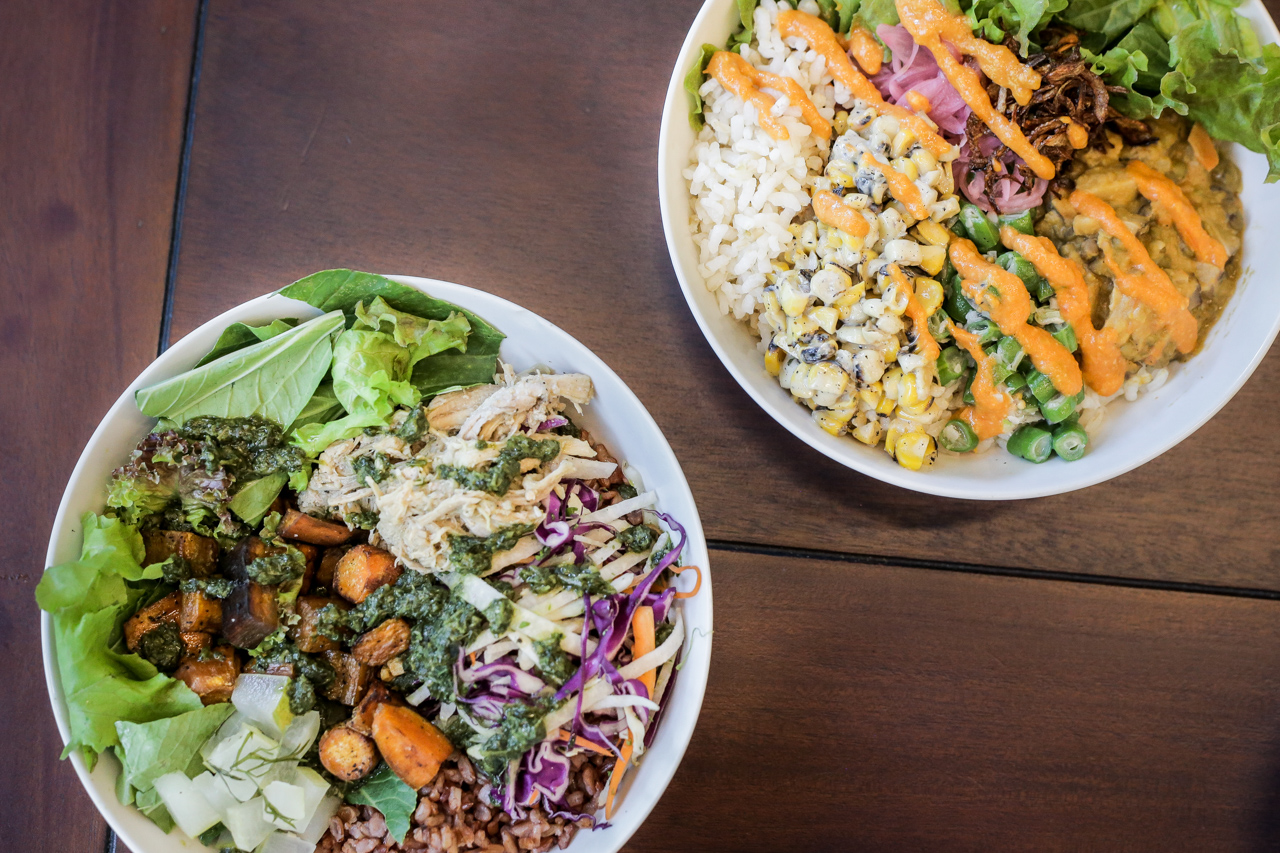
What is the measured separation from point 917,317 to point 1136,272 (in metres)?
0.44

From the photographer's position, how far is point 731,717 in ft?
5.81

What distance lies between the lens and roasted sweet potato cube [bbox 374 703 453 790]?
1.40 meters

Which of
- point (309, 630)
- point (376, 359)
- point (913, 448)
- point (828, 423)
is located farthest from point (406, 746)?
point (913, 448)

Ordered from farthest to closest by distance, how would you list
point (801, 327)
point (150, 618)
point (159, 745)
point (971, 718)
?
1. point (971, 718)
2. point (801, 327)
3. point (150, 618)
4. point (159, 745)

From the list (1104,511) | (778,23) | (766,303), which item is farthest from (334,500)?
(1104,511)

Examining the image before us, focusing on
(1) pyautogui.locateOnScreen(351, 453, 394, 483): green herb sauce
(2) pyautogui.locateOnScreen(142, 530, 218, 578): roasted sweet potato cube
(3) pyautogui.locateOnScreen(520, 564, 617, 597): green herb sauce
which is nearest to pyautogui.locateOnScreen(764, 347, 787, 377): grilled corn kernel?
(3) pyautogui.locateOnScreen(520, 564, 617, 597): green herb sauce

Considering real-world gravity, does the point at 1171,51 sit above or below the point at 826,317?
above

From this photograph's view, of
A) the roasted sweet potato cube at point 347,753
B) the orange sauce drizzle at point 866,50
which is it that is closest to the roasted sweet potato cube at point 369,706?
the roasted sweet potato cube at point 347,753

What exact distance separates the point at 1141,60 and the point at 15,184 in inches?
91.2

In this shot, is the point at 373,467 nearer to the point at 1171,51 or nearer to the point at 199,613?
the point at 199,613

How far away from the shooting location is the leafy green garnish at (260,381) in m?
1.43

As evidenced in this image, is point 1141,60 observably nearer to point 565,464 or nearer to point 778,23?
point 778,23

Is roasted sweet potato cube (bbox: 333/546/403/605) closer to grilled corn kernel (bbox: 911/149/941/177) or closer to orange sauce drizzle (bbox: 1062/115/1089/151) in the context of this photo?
grilled corn kernel (bbox: 911/149/941/177)

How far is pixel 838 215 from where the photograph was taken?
1530 mm
